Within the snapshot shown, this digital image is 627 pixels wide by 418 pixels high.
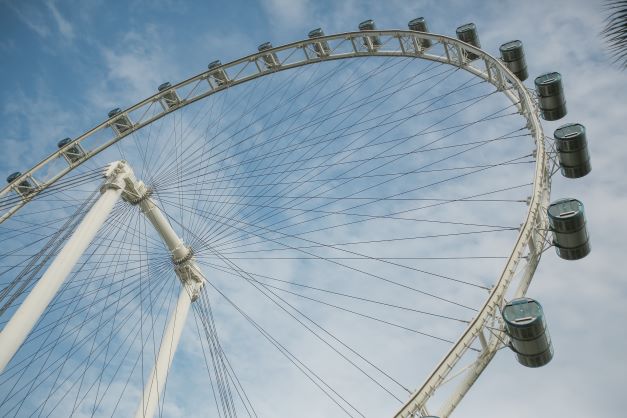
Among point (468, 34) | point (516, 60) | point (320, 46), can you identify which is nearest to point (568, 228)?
point (516, 60)

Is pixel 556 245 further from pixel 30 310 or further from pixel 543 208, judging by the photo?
pixel 30 310

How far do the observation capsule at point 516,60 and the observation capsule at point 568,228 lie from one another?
6.76 meters

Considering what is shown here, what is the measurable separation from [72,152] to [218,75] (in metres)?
6.23

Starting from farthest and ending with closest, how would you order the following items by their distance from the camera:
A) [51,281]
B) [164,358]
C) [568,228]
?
[164,358], [51,281], [568,228]

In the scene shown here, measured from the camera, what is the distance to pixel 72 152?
2053cm

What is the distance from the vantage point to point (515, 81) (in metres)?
14.5

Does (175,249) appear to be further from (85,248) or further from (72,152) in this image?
(72,152)

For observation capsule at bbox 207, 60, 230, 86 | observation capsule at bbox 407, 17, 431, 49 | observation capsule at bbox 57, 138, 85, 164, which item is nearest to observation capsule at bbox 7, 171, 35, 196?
observation capsule at bbox 57, 138, 85, 164

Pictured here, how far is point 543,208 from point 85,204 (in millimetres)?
11283

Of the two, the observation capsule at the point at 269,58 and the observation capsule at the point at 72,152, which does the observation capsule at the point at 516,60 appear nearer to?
the observation capsule at the point at 269,58

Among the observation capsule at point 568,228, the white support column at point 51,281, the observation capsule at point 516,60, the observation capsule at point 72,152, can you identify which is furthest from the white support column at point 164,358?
the observation capsule at point 516,60

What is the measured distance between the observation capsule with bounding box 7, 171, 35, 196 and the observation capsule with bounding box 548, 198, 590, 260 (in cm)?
1736

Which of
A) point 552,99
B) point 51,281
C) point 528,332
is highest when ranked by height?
point 51,281

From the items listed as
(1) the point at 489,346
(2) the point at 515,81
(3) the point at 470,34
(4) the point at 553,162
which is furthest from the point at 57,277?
(3) the point at 470,34
